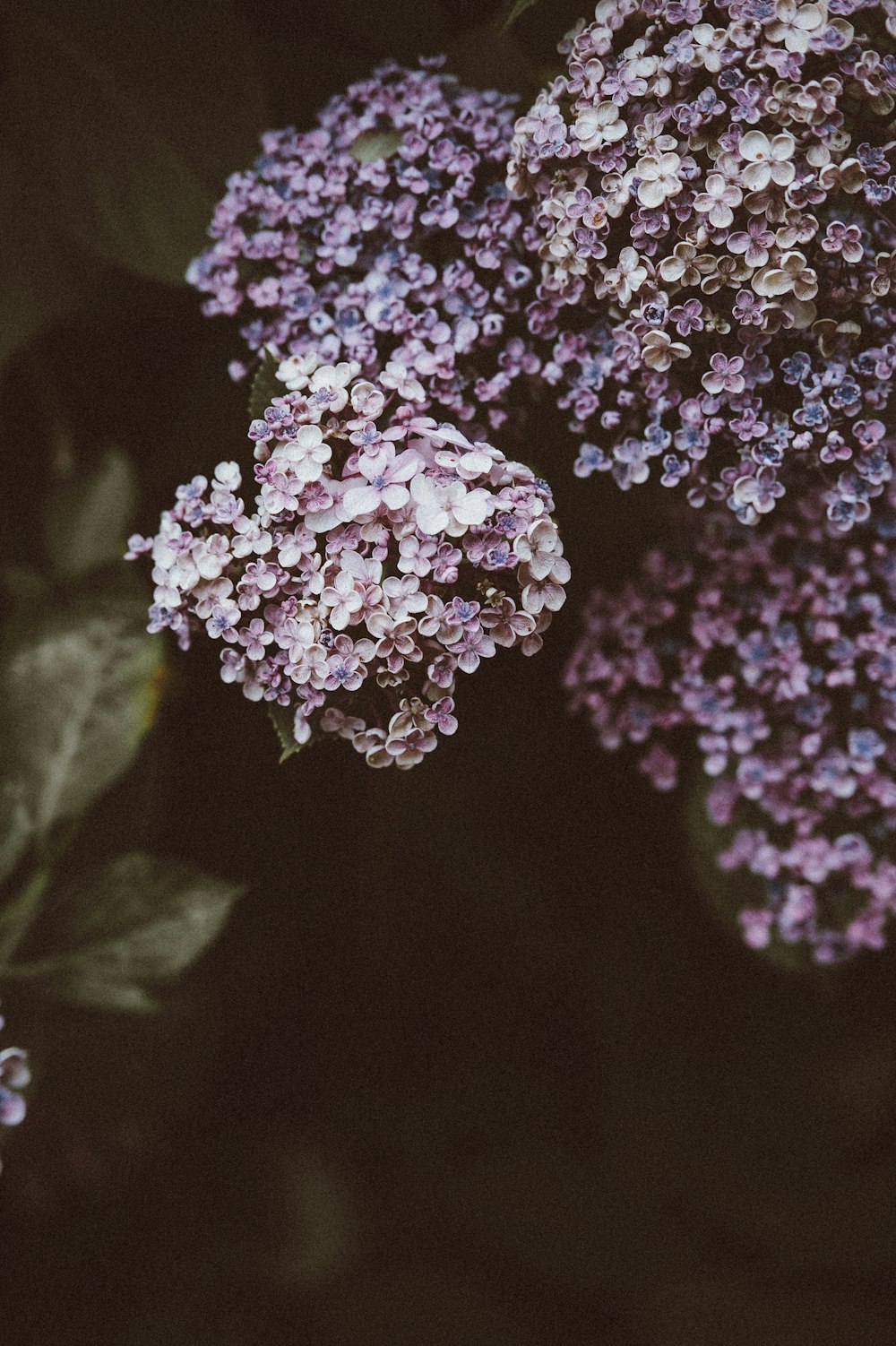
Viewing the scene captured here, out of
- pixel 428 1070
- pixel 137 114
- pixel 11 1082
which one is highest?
pixel 137 114

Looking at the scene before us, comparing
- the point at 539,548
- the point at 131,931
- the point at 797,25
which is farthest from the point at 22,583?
the point at 797,25

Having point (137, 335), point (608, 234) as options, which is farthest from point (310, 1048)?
point (608, 234)

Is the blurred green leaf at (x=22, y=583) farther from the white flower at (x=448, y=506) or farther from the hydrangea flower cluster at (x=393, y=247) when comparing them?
the white flower at (x=448, y=506)

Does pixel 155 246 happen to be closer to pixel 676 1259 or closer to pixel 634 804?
pixel 634 804

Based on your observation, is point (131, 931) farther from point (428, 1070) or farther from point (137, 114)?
point (137, 114)

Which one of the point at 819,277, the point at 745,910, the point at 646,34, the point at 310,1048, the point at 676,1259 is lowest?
the point at 676,1259

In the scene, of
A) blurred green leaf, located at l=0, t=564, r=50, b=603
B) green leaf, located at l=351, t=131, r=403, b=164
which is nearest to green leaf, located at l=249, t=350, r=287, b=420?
green leaf, located at l=351, t=131, r=403, b=164

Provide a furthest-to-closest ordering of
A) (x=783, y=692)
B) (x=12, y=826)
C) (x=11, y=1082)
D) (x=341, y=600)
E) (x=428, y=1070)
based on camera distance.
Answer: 1. (x=428, y=1070)
2. (x=12, y=826)
3. (x=783, y=692)
4. (x=11, y=1082)
5. (x=341, y=600)
